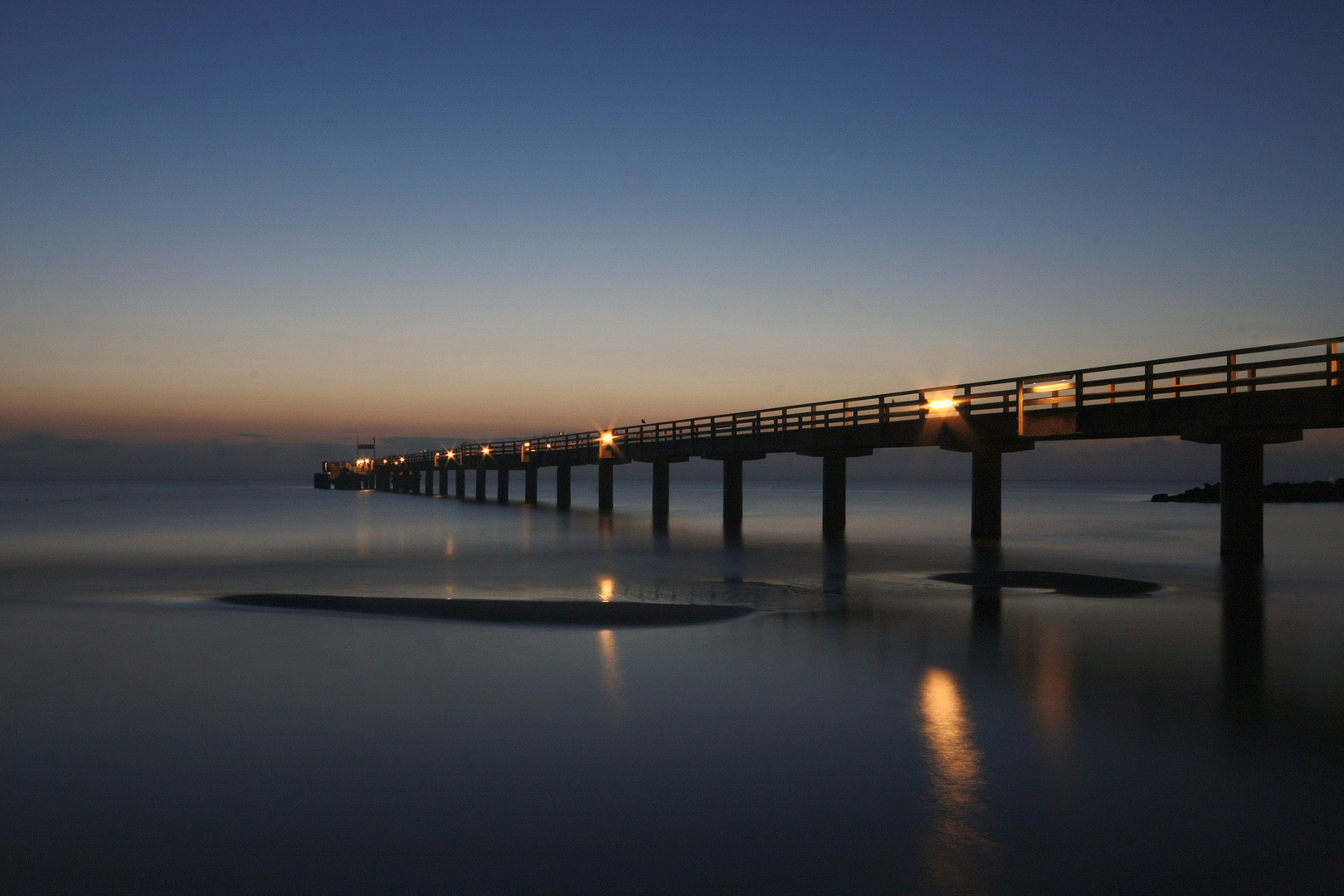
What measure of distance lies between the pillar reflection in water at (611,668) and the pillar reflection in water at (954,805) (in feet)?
9.64

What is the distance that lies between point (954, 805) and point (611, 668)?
521 cm

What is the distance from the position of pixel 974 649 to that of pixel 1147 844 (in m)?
6.25


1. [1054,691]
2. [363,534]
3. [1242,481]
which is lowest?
[363,534]

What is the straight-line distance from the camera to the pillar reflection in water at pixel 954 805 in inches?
219

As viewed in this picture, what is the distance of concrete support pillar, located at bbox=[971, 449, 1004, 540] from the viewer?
29.9m

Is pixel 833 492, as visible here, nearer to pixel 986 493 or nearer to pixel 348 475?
pixel 986 493

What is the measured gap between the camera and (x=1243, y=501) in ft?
75.9

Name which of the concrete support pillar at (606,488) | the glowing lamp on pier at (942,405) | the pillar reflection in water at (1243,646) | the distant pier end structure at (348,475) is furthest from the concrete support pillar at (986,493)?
the distant pier end structure at (348,475)

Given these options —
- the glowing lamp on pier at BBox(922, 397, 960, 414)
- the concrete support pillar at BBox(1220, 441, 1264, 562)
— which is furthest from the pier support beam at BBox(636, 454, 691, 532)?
the concrete support pillar at BBox(1220, 441, 1264, 562)

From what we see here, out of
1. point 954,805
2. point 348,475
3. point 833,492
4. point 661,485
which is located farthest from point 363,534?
point 348,475

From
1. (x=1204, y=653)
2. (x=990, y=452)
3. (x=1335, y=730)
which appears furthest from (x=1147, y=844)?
(x=990, y=452)

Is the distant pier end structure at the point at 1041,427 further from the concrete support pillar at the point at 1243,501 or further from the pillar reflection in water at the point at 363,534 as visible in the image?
the pillar reflection in water at the point at 363,534

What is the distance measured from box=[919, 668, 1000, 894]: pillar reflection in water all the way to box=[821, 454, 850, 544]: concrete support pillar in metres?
26.6

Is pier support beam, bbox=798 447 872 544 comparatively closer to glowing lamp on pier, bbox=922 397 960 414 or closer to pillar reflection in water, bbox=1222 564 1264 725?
glowing lamp on pier, bbox=922 397 960 414
